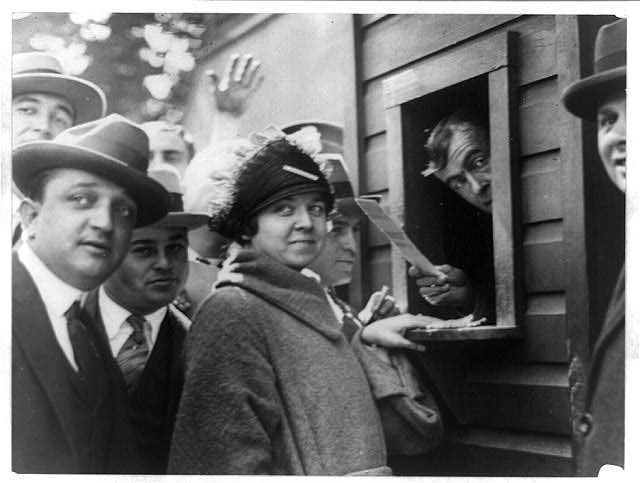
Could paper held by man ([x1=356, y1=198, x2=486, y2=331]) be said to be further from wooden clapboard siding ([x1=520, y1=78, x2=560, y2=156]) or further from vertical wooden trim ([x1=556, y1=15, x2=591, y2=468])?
wooden clapboard siding ([x1=520, y1=78, x2=560, y2=156])

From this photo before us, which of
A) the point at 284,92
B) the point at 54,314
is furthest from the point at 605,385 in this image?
the point at 54,314

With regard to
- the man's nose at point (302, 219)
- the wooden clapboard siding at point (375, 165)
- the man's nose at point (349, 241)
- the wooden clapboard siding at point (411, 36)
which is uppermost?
the wooden clapboard siding at point (411, 36)

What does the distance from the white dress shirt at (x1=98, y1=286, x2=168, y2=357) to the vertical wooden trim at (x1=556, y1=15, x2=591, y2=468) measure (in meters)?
1.45

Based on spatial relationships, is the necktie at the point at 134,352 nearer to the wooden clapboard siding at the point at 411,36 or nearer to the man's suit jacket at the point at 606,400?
the wooden clapboard siding at the point at 411,36

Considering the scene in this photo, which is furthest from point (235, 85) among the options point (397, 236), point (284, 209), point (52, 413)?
point (52, 413)

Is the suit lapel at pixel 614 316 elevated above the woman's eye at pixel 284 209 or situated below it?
below

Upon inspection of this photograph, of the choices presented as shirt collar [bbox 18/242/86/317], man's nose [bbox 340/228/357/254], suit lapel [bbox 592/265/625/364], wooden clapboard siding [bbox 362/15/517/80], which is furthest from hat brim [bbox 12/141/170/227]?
suit lapel [bbox 592/265/625/364]

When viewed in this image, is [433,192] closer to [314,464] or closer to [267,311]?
[267,311]

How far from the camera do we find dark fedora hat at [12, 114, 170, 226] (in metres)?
2.98

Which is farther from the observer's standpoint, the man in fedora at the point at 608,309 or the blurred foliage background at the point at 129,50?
the blurred foliage background at the point at 129,50

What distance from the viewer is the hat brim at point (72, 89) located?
3.03 m

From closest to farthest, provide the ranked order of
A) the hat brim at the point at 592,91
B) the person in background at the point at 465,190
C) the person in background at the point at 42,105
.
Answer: the hat brim at the point at 592,91, the person in background at the point at 465,190, the person in background at the point at 42,105

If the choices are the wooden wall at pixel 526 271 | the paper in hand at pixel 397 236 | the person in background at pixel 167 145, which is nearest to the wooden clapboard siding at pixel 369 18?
the wooden wall at pixel 526 271

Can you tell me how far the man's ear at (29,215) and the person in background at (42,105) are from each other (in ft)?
0.07
